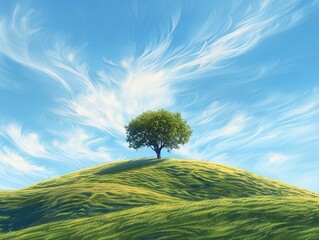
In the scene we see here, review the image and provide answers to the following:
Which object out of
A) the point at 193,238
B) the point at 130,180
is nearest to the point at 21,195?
the point at 130,180

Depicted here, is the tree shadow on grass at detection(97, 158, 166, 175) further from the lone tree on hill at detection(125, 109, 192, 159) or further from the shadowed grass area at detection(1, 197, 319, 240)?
the shadowed grass area at detection(1, 197, 319, 240)

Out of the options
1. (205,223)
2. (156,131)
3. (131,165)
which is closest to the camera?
(205,223)

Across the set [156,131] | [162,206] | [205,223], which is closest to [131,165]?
[156,131]

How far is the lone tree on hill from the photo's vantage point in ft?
331

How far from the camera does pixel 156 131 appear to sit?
3962 inches

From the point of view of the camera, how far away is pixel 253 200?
157 feet

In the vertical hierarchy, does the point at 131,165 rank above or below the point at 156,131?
below

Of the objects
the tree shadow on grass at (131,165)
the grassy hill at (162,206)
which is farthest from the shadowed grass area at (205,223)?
the tree shadow on grass at (131,165)

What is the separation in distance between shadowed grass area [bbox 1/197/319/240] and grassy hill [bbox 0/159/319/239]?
0.07 metres

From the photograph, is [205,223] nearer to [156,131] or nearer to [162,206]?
[162,206]

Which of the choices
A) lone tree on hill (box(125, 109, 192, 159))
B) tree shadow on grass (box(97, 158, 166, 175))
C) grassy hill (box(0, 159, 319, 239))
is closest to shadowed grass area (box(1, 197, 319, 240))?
grassy hill (box(0, 159, 319, 239))

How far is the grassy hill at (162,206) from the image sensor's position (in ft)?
128

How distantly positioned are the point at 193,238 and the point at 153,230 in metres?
4.66

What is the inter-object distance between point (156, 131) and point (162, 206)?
168ft
